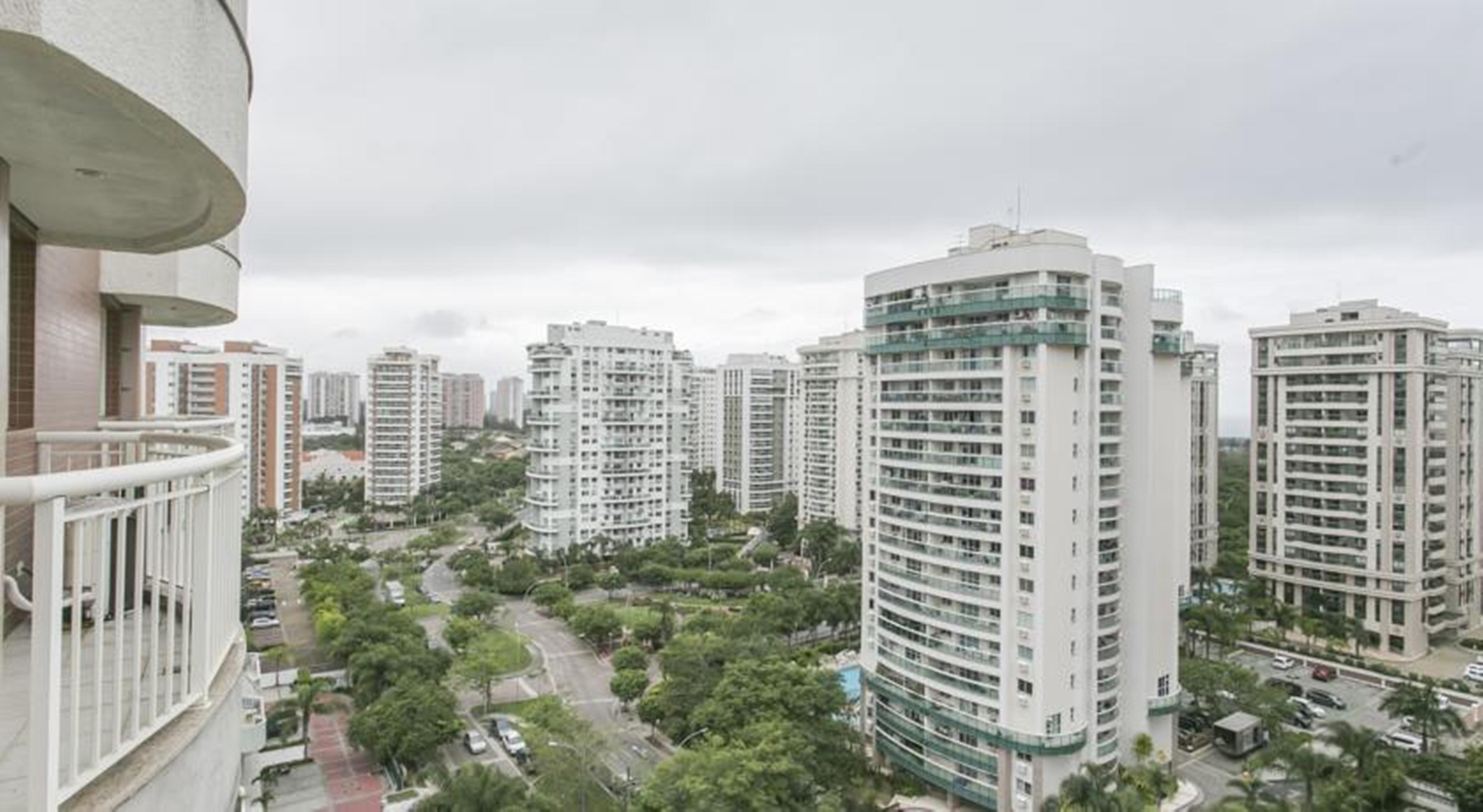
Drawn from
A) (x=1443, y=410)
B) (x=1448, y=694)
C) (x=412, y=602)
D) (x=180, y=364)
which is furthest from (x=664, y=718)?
(x=180, y=364)

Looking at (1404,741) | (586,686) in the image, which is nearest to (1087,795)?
(1404,741)

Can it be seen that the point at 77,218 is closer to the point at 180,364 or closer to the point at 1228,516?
the point at 180,364

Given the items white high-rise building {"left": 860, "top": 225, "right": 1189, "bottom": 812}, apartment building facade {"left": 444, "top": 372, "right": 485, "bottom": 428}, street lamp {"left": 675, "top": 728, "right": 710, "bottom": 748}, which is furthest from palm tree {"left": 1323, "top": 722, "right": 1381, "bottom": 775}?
apartment building facade {"left": 444, "top": 372, "right": 485, "bottom": 428}

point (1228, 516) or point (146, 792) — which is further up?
point (146, 792)

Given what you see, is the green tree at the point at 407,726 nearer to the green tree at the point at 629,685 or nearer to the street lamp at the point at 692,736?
the green tree at the point at 629,685

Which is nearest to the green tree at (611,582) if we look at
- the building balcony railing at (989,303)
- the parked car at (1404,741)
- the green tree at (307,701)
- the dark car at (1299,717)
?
the green tree at (307,701)
